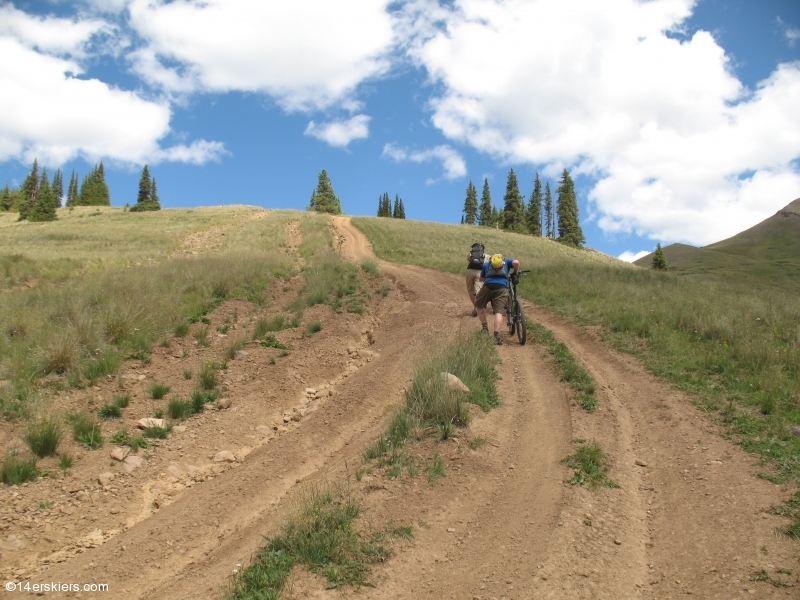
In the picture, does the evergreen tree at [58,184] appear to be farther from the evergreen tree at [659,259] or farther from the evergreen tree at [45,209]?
the evergreen tree at [659,259]

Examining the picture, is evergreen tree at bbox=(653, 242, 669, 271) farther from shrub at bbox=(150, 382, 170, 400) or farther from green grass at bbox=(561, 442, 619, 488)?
shrub at bbox=(150, 382, 170, 400)

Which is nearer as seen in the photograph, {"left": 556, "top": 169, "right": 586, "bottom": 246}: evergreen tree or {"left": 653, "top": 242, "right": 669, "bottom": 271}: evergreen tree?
{"left": 653, "top": 242, "right": 669, "bottom": 271}: evergreen tree

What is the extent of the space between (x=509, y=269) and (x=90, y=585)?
29.8ft

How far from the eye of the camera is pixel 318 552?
3.74 metres

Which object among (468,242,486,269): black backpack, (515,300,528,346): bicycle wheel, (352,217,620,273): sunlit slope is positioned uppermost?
(352,217,620,273): sunlit slope

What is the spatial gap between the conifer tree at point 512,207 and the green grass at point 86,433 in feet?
230

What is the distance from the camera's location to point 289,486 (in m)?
5.35

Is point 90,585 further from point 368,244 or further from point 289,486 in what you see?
point 368,244

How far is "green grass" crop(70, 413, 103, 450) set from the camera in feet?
19.7

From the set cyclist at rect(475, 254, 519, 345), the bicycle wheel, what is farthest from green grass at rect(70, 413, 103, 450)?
the bicycle wheel

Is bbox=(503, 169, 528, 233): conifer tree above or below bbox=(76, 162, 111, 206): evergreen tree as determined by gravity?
below

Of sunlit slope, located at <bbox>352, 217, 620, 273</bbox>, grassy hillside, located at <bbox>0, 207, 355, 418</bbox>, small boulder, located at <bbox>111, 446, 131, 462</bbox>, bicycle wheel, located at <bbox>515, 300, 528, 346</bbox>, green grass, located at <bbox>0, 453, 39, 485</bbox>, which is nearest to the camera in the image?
green grass, located at <bbox>0, 453, 39, 485</bbox>

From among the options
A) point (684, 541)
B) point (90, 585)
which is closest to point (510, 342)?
point (684, 541)

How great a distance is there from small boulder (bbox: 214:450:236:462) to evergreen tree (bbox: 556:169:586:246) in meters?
73.3
